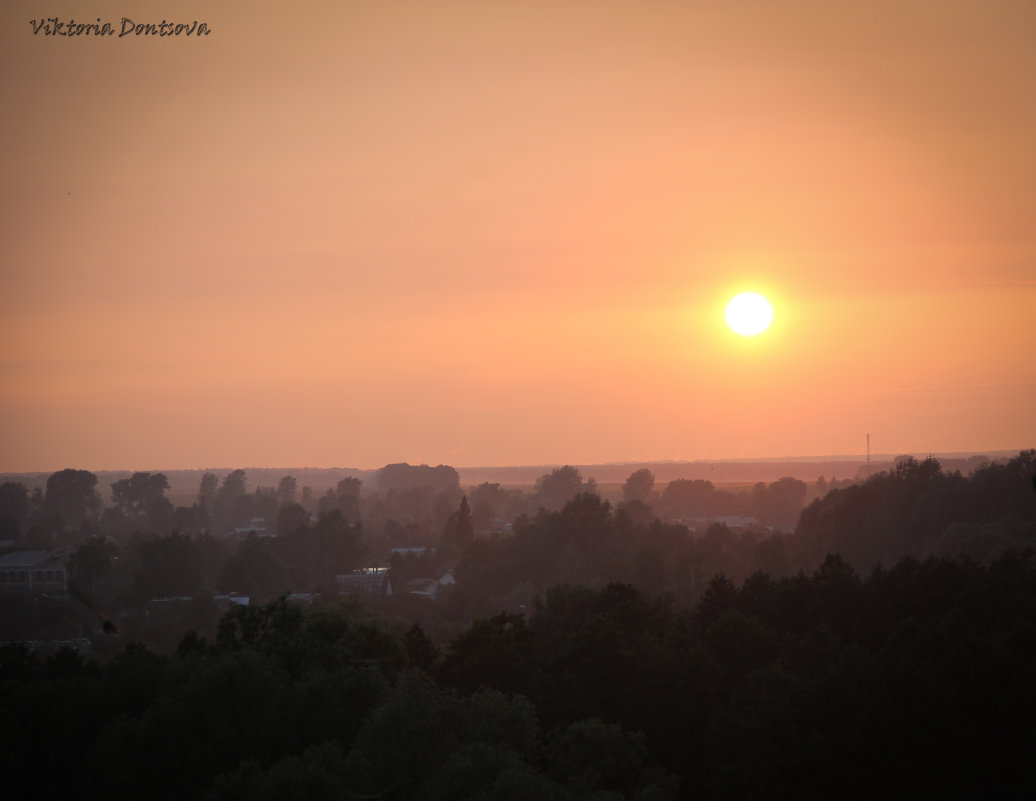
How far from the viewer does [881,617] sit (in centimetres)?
5778

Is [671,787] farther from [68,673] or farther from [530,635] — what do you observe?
[68,673]

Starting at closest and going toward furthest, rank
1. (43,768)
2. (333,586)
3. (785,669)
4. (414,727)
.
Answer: (414,727) → (43,768) → (785,669) → (333,586)

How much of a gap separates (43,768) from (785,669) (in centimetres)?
3142

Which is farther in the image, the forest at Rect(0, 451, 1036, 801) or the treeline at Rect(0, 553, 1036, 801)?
the forest at Rect(0, 451, 1036, 801)

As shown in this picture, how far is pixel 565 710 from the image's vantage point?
4881cm

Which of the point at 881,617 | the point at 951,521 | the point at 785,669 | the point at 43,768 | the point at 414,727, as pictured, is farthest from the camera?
the point at 951,521

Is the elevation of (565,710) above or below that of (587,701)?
below

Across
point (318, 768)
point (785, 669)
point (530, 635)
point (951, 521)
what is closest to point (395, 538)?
point (951, 521)

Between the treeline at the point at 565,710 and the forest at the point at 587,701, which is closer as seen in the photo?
the treeline at the point at 565,710

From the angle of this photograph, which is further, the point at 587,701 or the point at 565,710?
the point at 587,701

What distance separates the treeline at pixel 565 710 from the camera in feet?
126

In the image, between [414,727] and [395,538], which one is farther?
[395,538]

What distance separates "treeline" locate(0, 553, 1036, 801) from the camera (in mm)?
38281

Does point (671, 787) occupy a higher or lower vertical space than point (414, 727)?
lower
